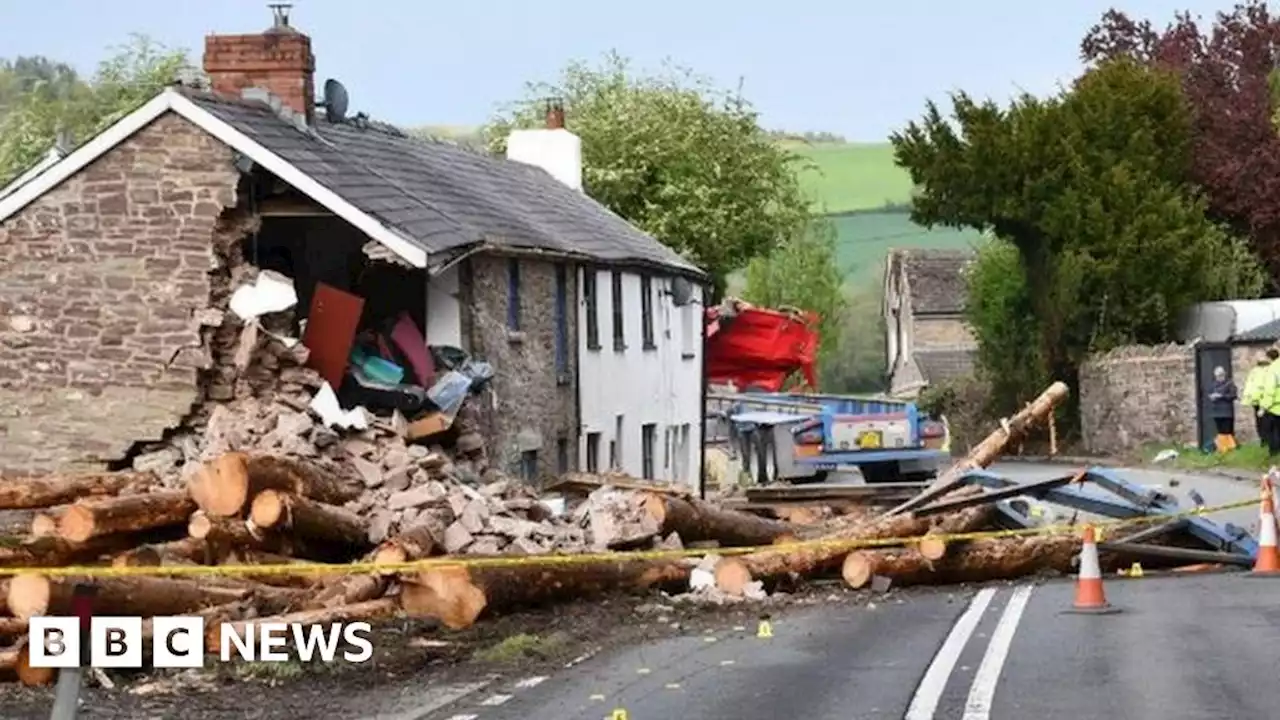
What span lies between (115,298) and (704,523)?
8.06 m

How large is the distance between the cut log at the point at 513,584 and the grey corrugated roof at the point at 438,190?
22.5ft

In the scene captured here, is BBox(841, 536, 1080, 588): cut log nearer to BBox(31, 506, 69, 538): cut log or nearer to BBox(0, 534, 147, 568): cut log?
BBox(0, 534, 147, 568): cut log

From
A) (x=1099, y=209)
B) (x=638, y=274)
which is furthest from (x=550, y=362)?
(x=1099, y=209)

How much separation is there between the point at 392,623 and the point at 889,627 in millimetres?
3900

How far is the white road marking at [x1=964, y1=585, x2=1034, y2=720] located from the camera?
1445cm

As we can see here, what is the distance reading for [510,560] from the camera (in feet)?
63.9

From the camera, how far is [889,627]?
1972 cm

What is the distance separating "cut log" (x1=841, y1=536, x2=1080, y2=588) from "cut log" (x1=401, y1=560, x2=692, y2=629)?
5.97 feet

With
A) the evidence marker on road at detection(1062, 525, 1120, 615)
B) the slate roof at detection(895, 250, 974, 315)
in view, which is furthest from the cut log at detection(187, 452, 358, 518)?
the slate roof at detection(895, 250, 974, 315)

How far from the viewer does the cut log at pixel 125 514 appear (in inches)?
763

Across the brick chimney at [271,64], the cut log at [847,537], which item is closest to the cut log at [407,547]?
the cut log at [847,537]

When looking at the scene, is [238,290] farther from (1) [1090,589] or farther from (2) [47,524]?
(1) [1090,589]

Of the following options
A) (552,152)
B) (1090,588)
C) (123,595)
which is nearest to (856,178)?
(552,152)

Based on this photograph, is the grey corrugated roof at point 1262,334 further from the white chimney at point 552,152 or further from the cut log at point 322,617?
the cut log at point 322,617
